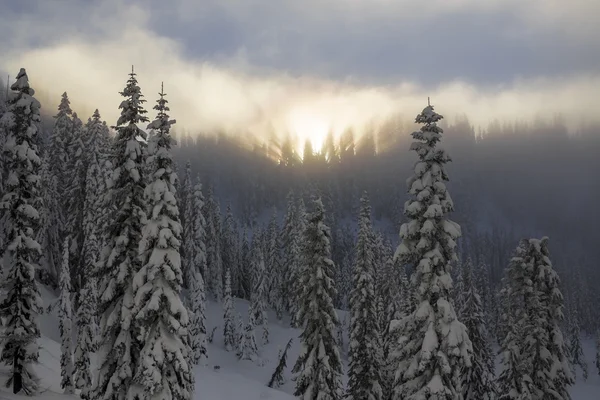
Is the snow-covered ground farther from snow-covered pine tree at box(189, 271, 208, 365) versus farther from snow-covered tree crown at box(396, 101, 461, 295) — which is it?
snow-covered tree crown at box(396, 101, 461, 295)

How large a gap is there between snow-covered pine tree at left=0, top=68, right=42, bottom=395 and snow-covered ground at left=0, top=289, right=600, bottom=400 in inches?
84.0

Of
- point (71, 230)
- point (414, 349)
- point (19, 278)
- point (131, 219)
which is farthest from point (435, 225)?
point (71, 230)

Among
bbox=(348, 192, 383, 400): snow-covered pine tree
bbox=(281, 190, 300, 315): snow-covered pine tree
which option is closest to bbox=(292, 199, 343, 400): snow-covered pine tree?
bbox=(348, 192, 383, 400): snow-covered pine tree

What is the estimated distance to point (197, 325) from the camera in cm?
6394

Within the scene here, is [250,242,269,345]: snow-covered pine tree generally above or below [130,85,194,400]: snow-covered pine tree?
below

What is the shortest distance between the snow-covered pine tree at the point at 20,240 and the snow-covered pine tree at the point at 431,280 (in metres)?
20.5

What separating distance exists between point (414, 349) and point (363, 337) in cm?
1555

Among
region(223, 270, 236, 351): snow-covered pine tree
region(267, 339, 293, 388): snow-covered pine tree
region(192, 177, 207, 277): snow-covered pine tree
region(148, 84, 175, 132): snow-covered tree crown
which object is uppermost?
region(148, 84, 175, 132): snow-covered tree crown

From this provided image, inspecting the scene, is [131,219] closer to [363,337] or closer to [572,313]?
[363,337]

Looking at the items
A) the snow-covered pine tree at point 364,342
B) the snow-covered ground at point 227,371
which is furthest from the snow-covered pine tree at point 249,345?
the snow-covered pine tree at point 364,342

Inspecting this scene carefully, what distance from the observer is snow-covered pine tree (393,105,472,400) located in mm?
19516

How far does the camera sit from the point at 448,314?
774 inches

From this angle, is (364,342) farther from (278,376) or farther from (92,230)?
(278,376)

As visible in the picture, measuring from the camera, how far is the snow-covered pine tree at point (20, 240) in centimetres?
2602
